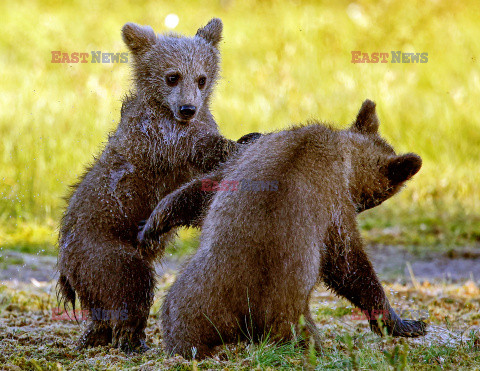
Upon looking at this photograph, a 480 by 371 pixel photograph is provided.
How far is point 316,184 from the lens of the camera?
4.36m

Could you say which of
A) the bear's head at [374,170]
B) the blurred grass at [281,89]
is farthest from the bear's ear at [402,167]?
the blurred grass at [281,89]

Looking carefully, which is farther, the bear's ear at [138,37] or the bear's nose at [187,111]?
the bear's ear at [138,37]

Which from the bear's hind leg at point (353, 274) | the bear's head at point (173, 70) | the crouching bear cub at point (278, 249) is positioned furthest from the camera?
the bear's head at point (173, 70)

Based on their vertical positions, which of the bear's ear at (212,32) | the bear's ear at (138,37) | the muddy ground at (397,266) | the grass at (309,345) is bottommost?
the grass at (309,345)

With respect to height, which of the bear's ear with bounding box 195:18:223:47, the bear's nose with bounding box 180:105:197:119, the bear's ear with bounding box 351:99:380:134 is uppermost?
the bear's ear with bounding box 195:18:223:47

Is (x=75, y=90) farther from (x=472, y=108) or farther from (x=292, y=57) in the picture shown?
(x=472, y=108)

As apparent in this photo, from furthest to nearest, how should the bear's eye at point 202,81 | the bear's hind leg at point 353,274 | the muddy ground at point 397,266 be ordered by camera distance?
the muddy ground at point 397,266, the bear's eye at point 202,81, the bear's hind leg at point 353,274

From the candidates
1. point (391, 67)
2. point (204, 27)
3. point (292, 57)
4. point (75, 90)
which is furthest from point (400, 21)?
point (204, 27)

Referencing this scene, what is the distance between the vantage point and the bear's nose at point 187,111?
5672mm

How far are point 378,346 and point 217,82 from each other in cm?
291

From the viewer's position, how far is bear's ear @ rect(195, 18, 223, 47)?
655 centimetres

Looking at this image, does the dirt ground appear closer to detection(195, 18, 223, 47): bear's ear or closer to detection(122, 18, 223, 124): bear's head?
detection(122, 18, 223, 124): bear's head

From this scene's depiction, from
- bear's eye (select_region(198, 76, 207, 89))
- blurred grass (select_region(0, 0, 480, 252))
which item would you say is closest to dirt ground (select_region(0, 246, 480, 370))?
blurred grass (select_region(0, 0, 480, 252))

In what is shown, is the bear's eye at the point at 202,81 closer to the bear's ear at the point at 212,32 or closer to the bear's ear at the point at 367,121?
the bear's ear at the point at 212,32
